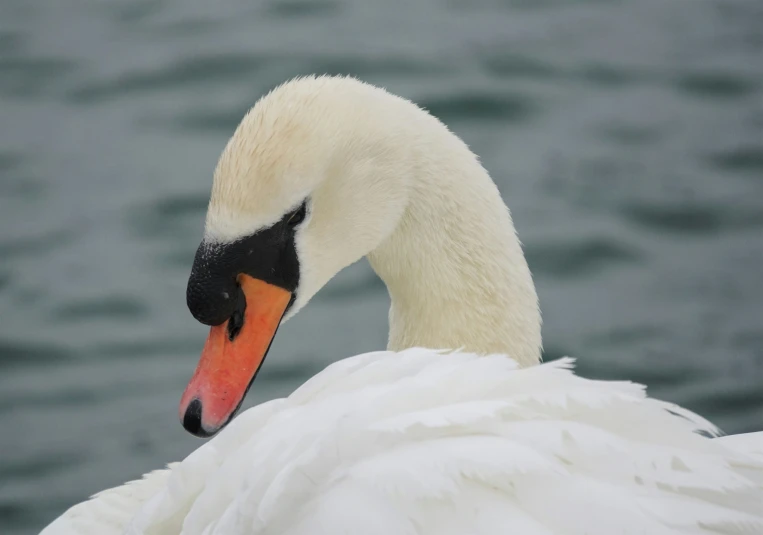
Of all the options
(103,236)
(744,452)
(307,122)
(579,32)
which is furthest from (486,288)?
(579,32)

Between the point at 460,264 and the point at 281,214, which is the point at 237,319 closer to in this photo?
the point at 281,214

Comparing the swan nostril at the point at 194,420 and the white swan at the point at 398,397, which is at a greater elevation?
the white swan at the point at 398,397

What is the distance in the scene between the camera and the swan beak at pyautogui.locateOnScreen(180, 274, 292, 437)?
9.53 ft

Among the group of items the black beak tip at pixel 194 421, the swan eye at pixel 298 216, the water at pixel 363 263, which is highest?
the swan eye at pixel 298 216

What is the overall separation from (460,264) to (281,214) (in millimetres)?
521

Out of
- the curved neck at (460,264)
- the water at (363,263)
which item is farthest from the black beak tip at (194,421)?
the water at (363,263)

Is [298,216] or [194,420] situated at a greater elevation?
[298,216]

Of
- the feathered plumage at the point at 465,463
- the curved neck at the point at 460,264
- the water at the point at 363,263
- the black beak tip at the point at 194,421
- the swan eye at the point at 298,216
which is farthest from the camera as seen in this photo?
the water at the point at 363,263

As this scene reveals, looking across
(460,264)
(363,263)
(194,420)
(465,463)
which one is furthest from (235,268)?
(363,263)

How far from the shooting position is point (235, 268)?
2924 millimetres

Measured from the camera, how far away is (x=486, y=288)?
3.22 m

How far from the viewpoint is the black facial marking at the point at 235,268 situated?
2.90 metres

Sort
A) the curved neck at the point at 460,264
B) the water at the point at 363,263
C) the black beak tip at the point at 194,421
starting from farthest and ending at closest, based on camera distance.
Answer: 1. the water at the point at 363,263
2. the curved neck at the point at 460,264
3. the black beak tip at the point at 194,421

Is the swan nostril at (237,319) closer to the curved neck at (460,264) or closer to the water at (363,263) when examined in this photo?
the curved neck at (460,264)
